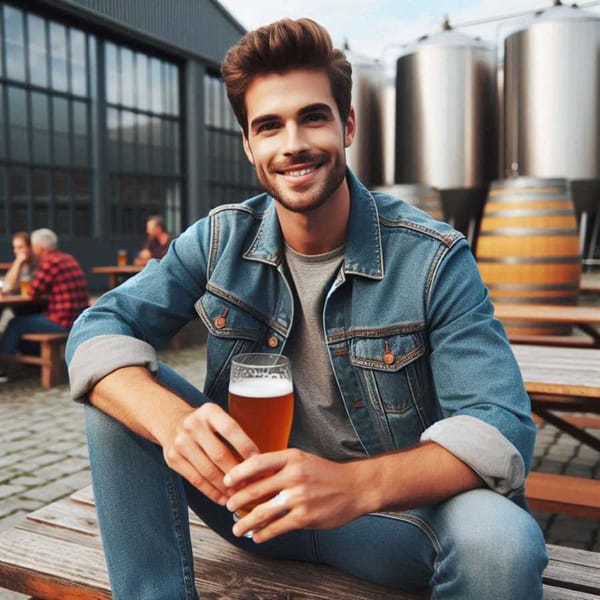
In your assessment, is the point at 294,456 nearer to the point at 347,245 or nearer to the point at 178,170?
the point at 347,245

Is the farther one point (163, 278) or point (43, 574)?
point (163, 278)

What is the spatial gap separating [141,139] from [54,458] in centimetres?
1612

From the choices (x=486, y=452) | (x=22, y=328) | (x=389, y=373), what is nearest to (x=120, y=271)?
(x=22, y=328)

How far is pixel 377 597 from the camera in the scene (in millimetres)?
1424

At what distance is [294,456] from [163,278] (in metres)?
0.81

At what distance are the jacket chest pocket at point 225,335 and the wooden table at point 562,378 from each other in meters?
1.10

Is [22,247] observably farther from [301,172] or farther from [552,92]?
[552,92]

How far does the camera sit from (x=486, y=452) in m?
1.29

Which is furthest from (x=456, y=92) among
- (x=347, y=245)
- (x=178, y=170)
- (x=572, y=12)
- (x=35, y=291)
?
(x=178, y=170)

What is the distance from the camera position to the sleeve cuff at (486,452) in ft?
4.24

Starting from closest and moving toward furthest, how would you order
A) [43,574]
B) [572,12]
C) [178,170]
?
[43,574] < [572,12] < [178,170]

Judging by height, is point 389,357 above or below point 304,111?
below

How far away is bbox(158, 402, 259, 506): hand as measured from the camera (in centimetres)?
123

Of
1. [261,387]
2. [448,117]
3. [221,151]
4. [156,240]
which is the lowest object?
[261,387]
